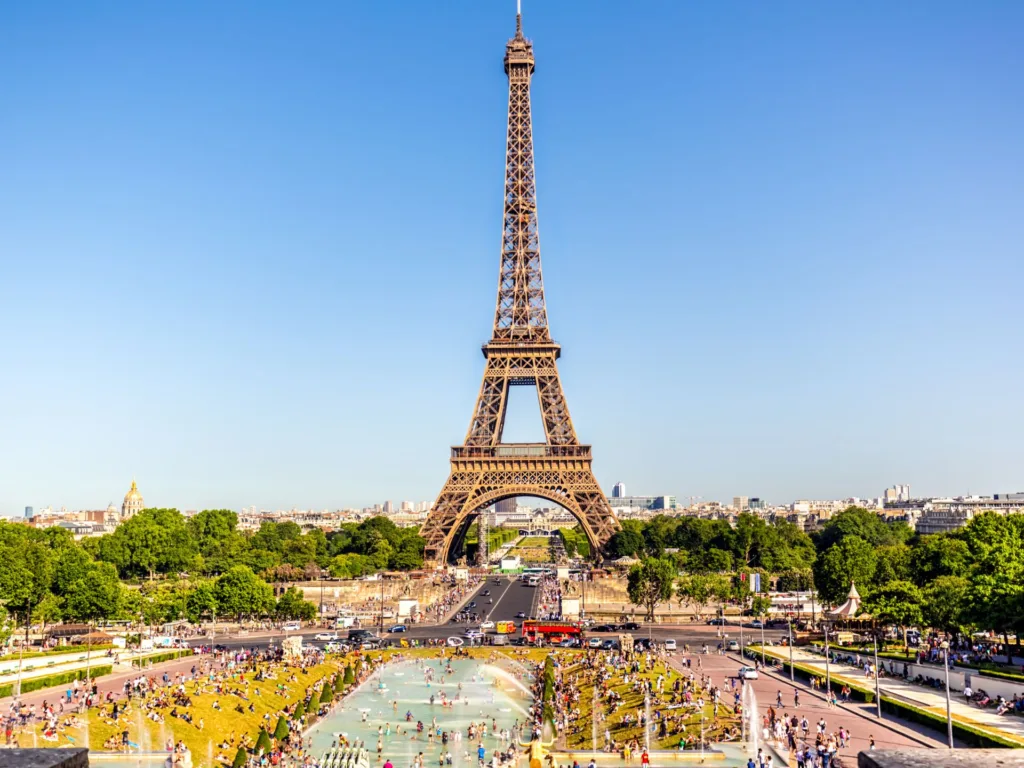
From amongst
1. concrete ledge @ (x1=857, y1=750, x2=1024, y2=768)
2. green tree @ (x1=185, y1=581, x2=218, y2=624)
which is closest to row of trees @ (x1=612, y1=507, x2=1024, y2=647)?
green tree @ (x1=185, y1=581, x2=218, y2=624)

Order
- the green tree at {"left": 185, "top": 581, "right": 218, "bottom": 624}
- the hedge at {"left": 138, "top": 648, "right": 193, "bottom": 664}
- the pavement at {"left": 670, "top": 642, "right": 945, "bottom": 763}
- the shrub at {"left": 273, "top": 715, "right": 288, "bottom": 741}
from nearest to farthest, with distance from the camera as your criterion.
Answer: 1. the pavement at {"left": 670, "top": 642, "right": 945, "bottom": 763}
2. the shrub at {"left": 273, "top": 715, "right": 288, "bottom": 741}
3. the hedge at {"left": 138, "top": 648, "right": 193, "bottom": 664}
4. the green tree at {"left": 185, "top": 581, "right": 218, "bottom": 624}

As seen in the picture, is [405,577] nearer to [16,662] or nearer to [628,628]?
[628,628]

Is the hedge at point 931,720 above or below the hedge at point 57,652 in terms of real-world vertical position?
above

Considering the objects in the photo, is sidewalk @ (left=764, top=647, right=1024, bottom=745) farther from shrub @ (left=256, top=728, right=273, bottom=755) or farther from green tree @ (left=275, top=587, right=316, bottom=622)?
green tree @ (left=275, top=587, right=316, bottom=622)

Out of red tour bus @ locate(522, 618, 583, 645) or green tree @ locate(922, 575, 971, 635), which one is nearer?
green tree @ locate(922, 575, 971, 635)

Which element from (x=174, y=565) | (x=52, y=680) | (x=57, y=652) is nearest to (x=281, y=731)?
(x=52, y=680)

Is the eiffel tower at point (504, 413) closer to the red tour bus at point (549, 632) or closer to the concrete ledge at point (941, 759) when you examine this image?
the red tour bus at point (549, 632)

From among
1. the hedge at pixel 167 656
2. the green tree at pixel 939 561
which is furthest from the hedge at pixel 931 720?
the hedge at pixel 167 656
